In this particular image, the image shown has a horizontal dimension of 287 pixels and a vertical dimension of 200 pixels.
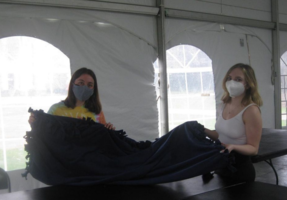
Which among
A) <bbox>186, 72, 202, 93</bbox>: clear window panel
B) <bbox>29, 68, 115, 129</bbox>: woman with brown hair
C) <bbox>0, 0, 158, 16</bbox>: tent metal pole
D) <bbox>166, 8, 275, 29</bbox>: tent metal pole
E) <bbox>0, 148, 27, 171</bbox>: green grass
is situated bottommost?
<bbox>0, 148, 27, 171</bbox>: green grass

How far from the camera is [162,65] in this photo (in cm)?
389

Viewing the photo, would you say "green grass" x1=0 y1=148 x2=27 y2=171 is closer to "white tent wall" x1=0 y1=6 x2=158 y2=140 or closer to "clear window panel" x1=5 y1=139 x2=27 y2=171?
"clear window panel" x1=5 y1=139 x2=27 y2=171

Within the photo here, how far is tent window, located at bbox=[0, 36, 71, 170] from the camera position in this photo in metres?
2.90

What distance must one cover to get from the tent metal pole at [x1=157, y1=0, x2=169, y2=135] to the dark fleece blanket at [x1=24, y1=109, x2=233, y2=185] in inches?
83.0

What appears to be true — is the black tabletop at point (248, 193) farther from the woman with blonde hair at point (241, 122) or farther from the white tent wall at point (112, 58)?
the white tent wall at point (112, 58)

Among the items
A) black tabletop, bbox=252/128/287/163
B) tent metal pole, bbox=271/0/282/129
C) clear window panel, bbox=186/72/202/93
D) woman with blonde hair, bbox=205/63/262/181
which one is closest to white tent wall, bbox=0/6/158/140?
clear window panel, bbox=186/72/202/93

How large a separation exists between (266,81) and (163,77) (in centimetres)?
238

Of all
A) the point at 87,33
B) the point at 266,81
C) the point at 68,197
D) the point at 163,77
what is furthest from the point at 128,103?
the point at 266,81

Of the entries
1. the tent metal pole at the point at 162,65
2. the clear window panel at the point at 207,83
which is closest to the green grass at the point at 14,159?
the tent metal pole at the point at 162,65

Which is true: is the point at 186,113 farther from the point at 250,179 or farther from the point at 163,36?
the point at 250,179

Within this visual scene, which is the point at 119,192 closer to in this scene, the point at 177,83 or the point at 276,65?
the point at 177,83

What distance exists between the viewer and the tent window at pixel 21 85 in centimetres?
290

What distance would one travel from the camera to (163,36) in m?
3.87

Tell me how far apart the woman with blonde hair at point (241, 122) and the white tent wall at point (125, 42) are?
6.03 feet
